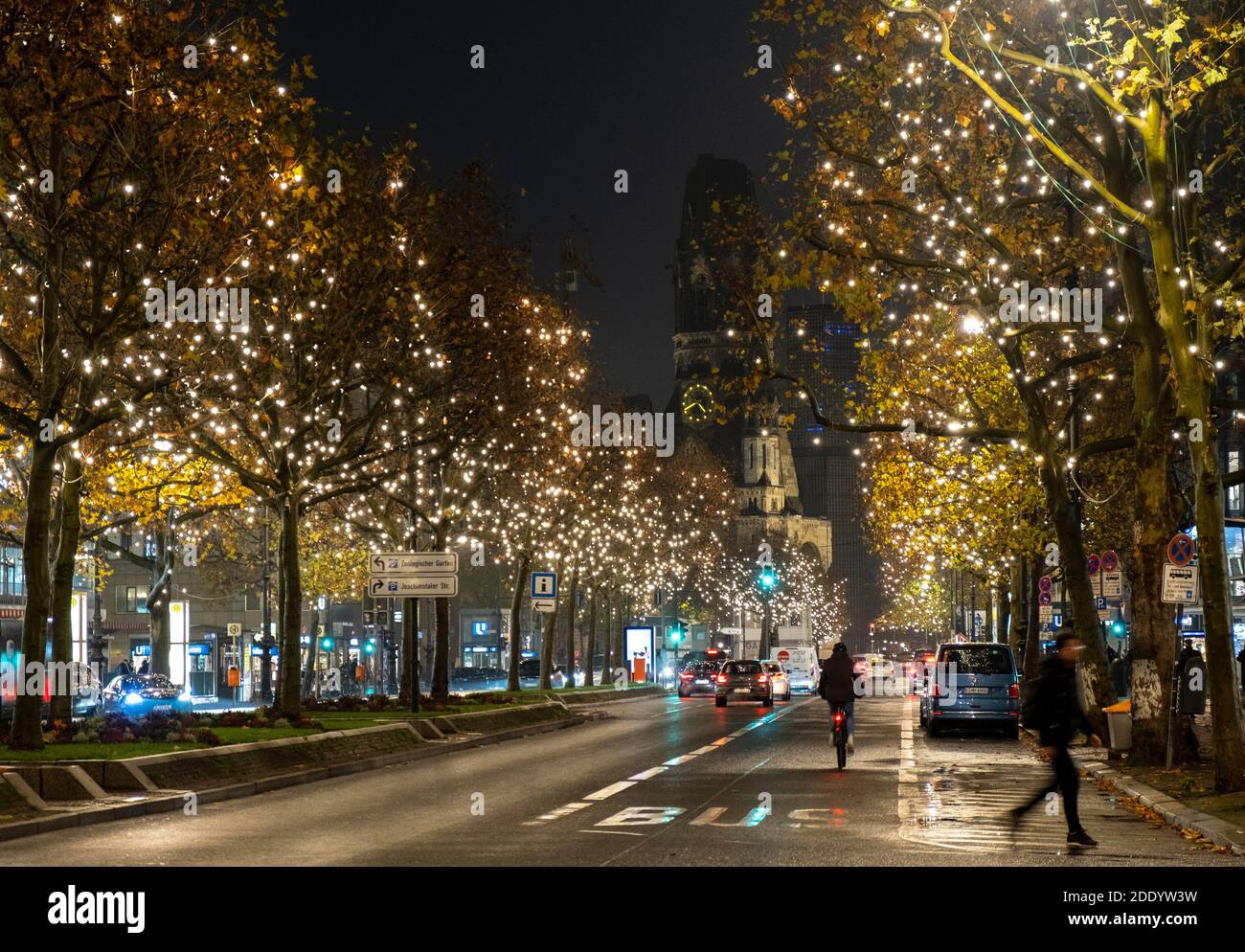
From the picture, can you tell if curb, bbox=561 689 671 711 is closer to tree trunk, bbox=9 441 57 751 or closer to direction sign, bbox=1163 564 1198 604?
tree trunk, bbox=9 441 57 751

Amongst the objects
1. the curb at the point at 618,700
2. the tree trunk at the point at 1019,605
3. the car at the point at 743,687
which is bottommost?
the curb at the point at 618,700

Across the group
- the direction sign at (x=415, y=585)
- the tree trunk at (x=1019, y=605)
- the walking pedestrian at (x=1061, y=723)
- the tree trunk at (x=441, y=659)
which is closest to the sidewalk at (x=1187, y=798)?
the walking pedestrian at (x=1061, y=723)

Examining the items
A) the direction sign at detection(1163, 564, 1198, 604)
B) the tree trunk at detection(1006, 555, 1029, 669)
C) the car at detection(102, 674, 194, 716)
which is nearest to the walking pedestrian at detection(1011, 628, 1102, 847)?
the direction sign at detection(1163, 564, 1198, 604)

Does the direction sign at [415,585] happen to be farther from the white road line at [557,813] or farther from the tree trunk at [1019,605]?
the tree trunk at [1019,605]

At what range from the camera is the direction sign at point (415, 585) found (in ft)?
113

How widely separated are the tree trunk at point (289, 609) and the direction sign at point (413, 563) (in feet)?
8.15

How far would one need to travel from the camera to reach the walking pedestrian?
1567cm

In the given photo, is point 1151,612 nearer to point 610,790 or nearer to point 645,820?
point 610,790

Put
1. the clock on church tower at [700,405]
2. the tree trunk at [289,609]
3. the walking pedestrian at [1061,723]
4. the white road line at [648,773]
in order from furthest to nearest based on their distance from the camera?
the tree trunk at [289,609] → the clock on church tower at [700,405] → the white road line at [648,773] → the walking pedestrian at [1061,723]

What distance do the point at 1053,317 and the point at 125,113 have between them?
1322 centimetres

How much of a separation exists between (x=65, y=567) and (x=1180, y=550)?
17526 millimetres

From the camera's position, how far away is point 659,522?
8319 centimetres
